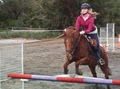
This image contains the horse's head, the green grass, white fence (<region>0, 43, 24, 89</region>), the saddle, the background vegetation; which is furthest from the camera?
the background vegetation

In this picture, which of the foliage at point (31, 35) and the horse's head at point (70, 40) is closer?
the horse's head at point (70, 40)

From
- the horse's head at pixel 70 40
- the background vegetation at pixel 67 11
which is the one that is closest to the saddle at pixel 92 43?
the horse's head at pixel 70 40

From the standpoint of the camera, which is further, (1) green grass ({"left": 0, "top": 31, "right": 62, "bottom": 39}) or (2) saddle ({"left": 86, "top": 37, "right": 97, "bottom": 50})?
(1) green grass ({"left": 0, "top": 31, "right": 62, "bottom": 39})

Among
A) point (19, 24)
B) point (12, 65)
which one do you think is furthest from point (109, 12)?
point (12, 65)

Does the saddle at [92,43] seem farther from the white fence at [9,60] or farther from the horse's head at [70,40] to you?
the white fence at [9,60]

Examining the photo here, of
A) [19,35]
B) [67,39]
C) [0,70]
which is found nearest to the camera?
[67,39]

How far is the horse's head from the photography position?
5.91m

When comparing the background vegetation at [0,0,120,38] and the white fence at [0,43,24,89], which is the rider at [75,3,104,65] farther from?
the background vegetation at [0,0,120,38]

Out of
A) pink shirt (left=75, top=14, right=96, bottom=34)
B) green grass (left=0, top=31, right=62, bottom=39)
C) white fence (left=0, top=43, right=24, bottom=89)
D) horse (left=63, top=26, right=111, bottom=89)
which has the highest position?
pink shirt (left=75, top=14, right=96, bottom=34)

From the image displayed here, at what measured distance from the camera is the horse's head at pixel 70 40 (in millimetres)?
5914

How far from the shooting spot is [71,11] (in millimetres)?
40500

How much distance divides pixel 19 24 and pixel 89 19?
5345cm

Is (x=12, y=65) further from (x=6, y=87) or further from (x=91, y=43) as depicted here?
(x=91, y=43)

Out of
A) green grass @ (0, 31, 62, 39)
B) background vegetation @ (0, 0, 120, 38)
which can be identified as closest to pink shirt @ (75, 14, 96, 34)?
green grass @ (0, 31, 62, 39)
